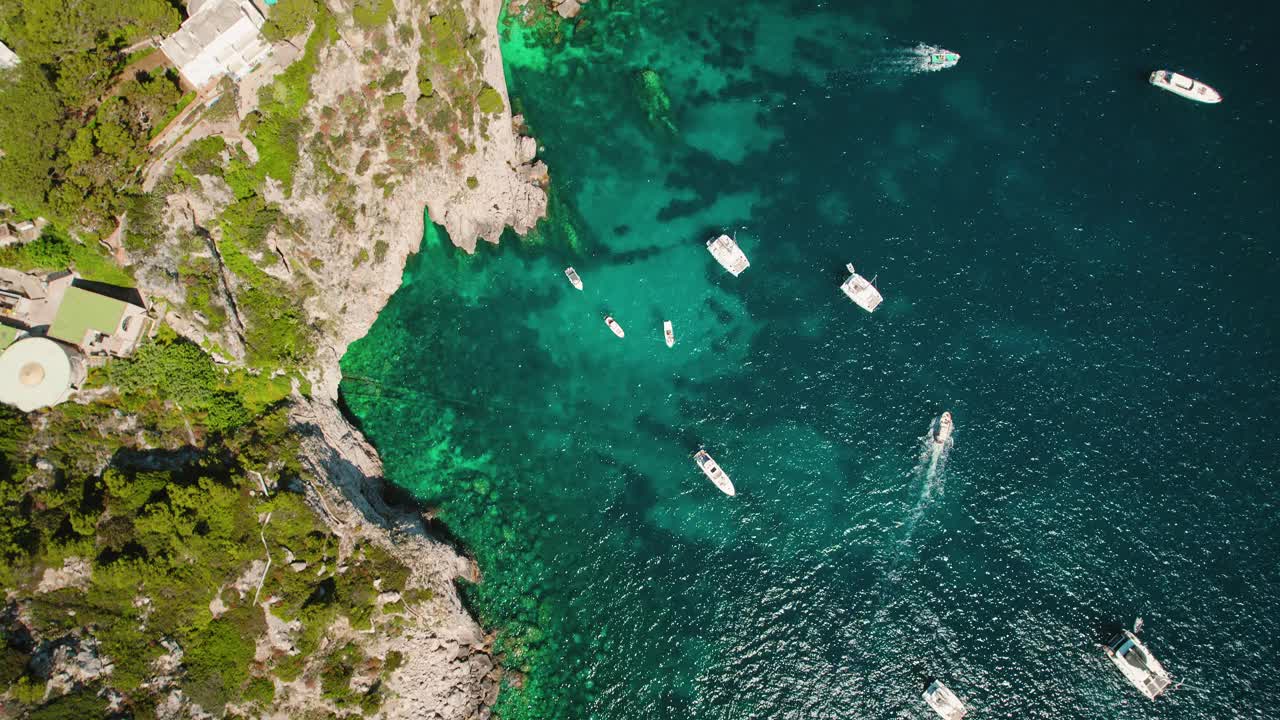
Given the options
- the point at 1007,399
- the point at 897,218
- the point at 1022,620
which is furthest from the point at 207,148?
the point at 1022,620

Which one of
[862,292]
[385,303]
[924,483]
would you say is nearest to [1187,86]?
[862,292]

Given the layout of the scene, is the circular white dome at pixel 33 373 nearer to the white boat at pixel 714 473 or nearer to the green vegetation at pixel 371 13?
the green vegetation at pixel 371 13

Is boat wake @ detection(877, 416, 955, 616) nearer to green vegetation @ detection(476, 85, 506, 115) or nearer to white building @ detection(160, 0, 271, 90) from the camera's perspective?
green vegetation @ detection(476, 85, 506, 115)

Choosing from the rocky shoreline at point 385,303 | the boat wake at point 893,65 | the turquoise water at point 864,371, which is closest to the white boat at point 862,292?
the turquoise water at point 864,371

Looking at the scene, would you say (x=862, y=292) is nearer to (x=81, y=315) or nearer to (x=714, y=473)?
(x=714, y=473)

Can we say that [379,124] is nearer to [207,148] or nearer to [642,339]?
[207,148]

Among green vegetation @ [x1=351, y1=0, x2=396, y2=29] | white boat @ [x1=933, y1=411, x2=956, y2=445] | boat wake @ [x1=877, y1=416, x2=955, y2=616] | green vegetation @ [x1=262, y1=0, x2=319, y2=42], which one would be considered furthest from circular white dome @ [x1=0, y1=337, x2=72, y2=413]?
white boat @ [x1=933, y1=411, x2=956, y2=445]
